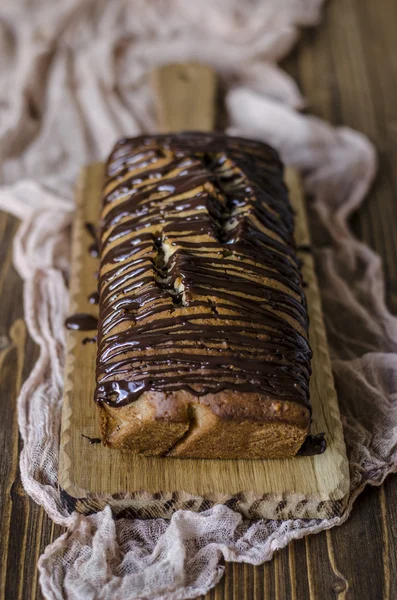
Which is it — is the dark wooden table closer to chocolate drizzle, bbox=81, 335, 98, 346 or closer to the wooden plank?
the wooden plank

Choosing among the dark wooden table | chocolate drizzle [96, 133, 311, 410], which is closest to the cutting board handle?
chocolate drizzle [96, 133, 311, 410]

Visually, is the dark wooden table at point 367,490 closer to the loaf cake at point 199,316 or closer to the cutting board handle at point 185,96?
the loaf cake at point 199,316

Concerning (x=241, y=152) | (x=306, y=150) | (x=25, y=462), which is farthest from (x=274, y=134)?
(x=25, y=462)

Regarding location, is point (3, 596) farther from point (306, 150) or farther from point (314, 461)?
point (306, 150)

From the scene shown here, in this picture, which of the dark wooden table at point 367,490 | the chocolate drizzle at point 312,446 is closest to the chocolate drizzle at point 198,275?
the chocolate drizzle at point 312,446

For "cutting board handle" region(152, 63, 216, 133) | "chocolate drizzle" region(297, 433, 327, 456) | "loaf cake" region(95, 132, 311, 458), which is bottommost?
"chocolate drizzle" region(297, 433, 327, 456)

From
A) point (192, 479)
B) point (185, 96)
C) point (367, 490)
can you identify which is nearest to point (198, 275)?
point (192, 479)

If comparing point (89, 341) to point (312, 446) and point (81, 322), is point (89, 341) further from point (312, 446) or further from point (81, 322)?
point (312, 446)
